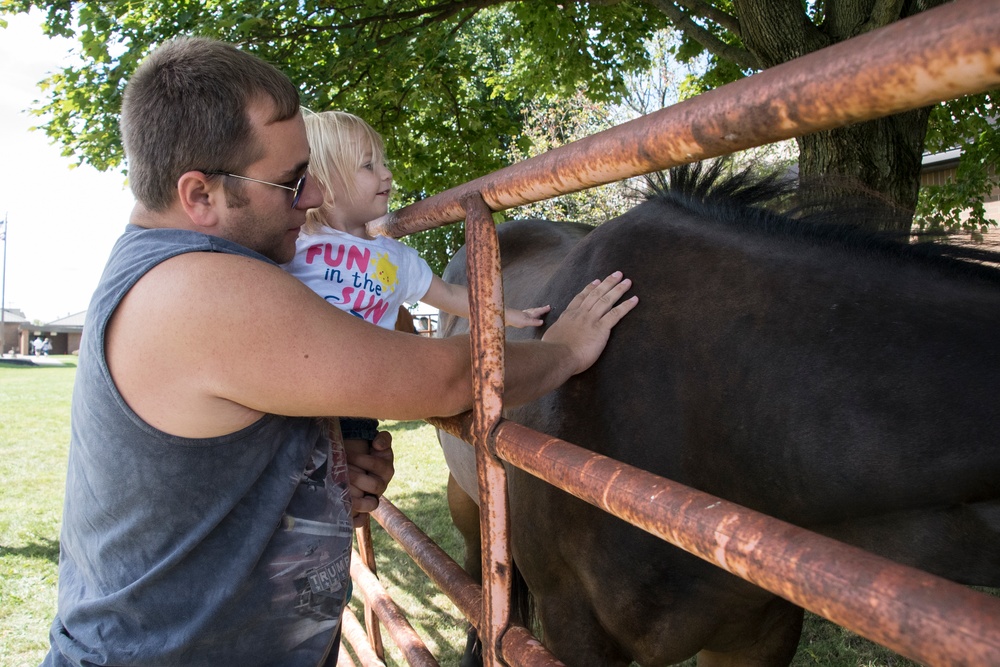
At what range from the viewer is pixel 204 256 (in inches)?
48.9

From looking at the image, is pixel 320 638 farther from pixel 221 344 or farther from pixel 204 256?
pixel 204 256

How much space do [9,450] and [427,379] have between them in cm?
1190

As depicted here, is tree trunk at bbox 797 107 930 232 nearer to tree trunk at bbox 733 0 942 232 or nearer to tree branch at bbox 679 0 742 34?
tree trunk at bbox 733 0 942 232

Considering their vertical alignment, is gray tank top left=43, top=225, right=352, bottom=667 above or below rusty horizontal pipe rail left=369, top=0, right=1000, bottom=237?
below

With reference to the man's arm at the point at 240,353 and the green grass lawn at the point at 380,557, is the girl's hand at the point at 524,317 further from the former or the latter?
the green grass lawn at the point at 380,557

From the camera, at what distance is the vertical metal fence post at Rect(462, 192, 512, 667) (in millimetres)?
1373

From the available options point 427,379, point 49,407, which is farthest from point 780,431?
point 49,407

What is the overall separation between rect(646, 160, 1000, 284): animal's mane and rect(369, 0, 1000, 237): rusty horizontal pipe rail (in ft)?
2.71

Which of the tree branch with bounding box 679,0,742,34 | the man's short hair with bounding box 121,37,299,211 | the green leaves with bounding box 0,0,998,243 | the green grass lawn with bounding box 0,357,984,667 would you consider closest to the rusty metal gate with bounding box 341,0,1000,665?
the man's short hair with bounding box 121,37,299,211

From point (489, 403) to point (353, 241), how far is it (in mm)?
933

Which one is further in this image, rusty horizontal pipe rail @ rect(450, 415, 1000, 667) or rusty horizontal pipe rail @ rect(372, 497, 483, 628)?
rusty horizontal pipe rail @ rect(372, 497, 483, 628)

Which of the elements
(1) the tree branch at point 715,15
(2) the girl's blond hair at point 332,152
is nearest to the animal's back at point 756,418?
(2) the girl's blond hair at point 332,152

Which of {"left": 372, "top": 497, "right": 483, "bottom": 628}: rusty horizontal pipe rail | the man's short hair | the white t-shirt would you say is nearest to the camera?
the man's short hair

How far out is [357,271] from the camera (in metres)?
2.09
